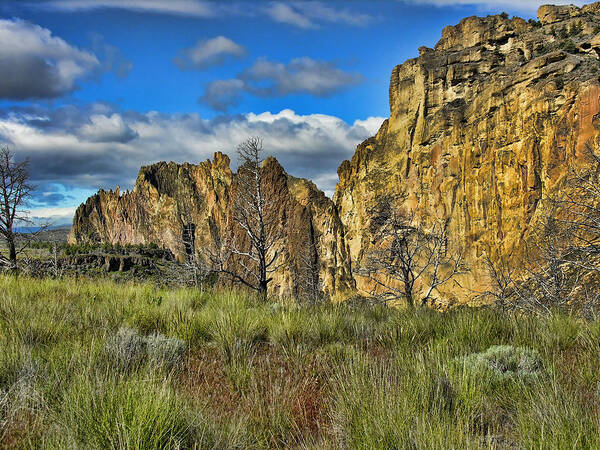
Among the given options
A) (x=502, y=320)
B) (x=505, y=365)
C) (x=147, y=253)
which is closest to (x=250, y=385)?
(x=505, y=365)

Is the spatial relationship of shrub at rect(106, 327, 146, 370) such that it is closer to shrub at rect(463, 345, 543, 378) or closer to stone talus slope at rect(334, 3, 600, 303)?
shrub at rect(463, 345, 543, 378)

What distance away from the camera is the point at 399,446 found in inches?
73.5

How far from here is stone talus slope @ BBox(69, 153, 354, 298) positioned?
97.7 m

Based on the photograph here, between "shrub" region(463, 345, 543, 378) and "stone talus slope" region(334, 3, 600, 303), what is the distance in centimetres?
4881

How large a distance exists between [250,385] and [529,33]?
266 ft

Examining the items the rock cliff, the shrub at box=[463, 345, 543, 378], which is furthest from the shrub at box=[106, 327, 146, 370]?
the rock cliff

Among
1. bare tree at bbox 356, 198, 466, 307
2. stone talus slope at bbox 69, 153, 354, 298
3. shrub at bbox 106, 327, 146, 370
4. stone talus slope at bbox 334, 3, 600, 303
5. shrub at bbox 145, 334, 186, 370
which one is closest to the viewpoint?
shrub at bbox 106, 327, 146, 370

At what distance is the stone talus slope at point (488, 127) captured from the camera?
164 ft

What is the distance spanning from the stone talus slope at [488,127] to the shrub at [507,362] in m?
48.8

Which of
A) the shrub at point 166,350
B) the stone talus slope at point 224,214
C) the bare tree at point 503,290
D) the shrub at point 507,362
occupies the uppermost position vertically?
the stone talus slope at point 224,214

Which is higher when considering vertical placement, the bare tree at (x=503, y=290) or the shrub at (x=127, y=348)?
the shrub at (x=127, y=348)

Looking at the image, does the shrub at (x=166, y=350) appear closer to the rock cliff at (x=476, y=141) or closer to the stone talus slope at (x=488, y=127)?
the rock cliff at (x=476, y=141)

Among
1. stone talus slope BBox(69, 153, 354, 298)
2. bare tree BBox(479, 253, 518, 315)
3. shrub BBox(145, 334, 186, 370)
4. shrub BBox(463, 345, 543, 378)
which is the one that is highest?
stone talus slope BBox(69, 153, 354, 298)

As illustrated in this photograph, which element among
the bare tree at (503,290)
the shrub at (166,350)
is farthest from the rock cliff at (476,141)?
the shrub at (166,350)
